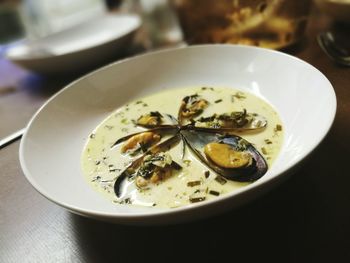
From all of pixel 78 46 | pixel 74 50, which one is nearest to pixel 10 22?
pixel 78 46

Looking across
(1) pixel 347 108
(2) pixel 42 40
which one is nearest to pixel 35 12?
(2) pixel 42 40

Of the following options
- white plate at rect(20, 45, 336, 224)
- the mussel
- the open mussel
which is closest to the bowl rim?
white plate at rect(20, 45, 336, 224)

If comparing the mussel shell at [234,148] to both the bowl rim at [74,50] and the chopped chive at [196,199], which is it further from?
the bowl rim at [74,50]

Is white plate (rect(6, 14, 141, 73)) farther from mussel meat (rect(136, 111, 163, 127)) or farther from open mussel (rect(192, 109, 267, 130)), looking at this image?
open mussel (rect(192, 109, 267, 130))

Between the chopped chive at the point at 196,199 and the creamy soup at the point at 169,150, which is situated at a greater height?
the chopped chive at the point at 196,199

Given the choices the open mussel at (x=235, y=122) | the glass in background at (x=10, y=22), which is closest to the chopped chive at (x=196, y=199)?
the open mussel at (x=235, y=122)
